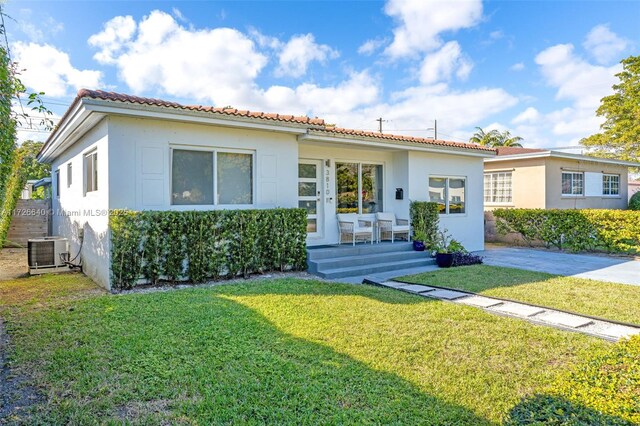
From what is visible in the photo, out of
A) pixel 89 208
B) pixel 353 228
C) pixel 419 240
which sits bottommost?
pixel 419 240

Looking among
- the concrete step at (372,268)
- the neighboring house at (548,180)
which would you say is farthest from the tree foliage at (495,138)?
the concrete step at (372,268)

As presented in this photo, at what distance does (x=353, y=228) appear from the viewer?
1084 centimetres

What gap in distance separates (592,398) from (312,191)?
29.1 feet

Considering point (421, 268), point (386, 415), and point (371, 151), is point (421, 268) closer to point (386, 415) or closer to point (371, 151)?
point (371, 151)

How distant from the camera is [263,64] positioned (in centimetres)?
1792

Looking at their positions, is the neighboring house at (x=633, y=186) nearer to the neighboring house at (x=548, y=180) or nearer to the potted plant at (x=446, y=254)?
the neighboring house at (x=548, y=180)

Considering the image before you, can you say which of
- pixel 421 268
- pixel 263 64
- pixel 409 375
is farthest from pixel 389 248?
pixel 263 64

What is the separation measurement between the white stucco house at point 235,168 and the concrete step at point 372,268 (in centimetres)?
200

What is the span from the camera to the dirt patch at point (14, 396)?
9.80 feet

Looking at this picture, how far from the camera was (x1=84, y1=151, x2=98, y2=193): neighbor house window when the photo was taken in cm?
902

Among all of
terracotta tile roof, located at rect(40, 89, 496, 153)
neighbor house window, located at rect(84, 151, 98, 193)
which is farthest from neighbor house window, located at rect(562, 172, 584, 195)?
neighbor house window, located at rect(84, 151, 98, 193)

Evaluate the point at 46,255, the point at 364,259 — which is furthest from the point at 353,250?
the point at 46,255

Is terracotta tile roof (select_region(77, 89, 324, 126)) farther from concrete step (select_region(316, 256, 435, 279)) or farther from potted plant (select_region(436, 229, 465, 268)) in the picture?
potted plant (select_region(436, 229, 465, 268))

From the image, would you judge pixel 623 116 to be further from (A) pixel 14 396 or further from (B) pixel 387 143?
(A) pixel 14 396
